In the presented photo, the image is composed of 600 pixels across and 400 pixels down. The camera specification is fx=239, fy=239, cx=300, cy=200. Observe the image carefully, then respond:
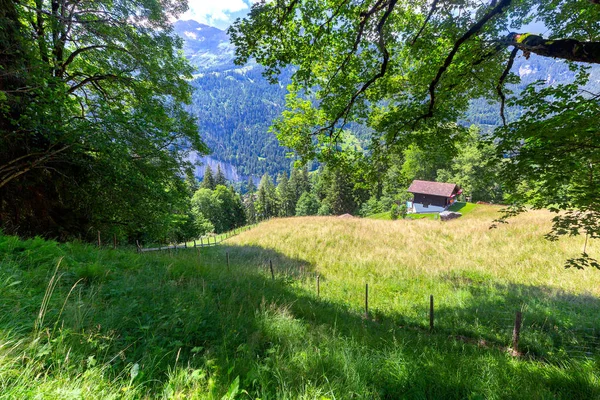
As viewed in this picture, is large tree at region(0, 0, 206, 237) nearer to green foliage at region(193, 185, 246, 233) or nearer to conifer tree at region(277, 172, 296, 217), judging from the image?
green foliage at region(193, 185, 246, 233)

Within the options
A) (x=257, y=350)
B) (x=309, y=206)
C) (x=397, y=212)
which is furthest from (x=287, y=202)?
(x=257, y=350)

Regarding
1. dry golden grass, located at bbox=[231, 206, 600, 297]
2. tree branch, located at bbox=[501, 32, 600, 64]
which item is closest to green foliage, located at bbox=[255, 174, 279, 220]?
dry golden grass, located at bbox=[231, 206, 600, 297]

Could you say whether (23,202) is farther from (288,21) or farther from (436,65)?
(436,65)

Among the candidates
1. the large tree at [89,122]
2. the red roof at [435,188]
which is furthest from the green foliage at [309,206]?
the large tree at [89,122]

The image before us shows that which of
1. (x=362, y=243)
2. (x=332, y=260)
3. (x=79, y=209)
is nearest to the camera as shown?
(x=79, y=209)

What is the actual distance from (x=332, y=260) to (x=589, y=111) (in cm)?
1097

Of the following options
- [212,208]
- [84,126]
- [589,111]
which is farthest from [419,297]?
[212,208]

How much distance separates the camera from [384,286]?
9.56 metres

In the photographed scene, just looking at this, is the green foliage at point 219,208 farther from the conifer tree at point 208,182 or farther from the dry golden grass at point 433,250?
the dry golden grass at point 433,250

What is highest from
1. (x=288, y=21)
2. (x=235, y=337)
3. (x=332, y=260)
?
(x=288, y=21)

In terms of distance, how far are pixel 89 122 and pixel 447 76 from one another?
31.0 feet

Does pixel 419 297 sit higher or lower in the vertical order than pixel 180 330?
lower

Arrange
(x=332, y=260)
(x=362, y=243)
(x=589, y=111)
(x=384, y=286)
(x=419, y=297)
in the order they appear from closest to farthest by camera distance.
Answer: (x=589, y=111), (x=419, y=297), (x=384, y=286), (x=332, y=260), (x=362, y=243)

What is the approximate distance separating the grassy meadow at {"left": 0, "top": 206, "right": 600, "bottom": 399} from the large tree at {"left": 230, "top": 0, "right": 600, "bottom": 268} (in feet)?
9.87
